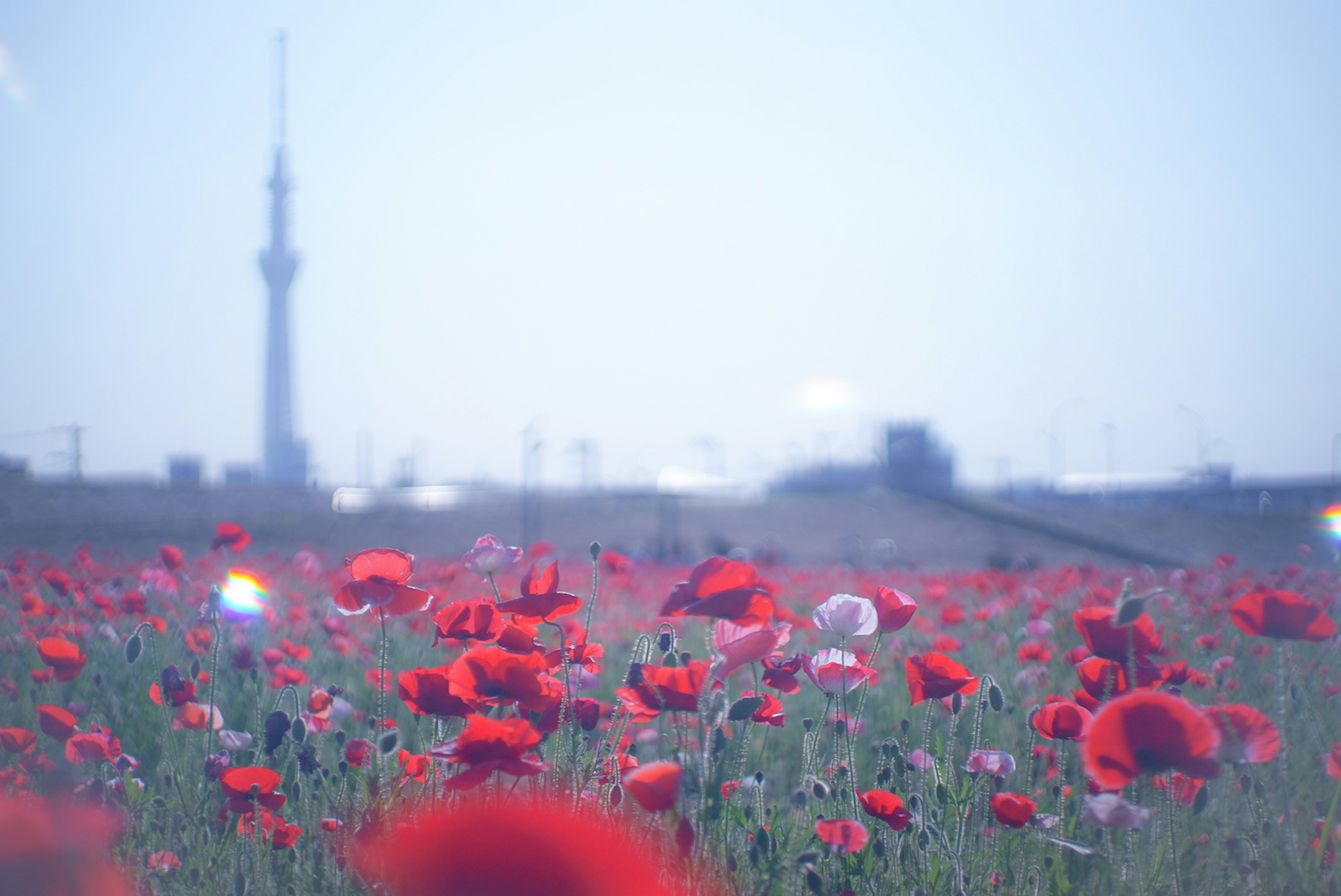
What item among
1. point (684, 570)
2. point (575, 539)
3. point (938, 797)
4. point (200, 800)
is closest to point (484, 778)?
point (938, 797)

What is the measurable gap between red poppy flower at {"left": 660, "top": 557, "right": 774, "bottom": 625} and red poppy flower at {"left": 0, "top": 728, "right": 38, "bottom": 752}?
1.90 metres

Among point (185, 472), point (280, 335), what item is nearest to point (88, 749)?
point (185, 472)

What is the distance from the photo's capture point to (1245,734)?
1.38 meters

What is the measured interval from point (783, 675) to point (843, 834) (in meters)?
0.40

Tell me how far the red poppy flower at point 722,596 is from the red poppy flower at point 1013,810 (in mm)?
614

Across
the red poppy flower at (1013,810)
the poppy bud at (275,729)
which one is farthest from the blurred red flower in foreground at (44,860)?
the red poppy flower at (1013,810)

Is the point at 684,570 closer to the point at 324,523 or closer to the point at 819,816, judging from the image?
the point at 819,816

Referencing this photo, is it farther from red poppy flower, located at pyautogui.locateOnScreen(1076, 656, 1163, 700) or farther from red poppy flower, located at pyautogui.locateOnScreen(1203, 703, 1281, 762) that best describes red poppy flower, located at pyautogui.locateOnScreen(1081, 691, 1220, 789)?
red poppy flower, located at pyautogui.locateOnScreen(1076, 656, 1163, 700)

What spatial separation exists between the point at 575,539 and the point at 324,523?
21.1 feet

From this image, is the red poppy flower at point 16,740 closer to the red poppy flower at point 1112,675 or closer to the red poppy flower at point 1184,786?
the red poppy flower at point 1112,675

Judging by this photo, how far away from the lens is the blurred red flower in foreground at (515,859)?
2.20 feet

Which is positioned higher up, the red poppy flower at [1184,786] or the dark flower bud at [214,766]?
the dark flower bud at [214,766]

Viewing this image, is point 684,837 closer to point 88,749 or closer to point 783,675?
point 783,675

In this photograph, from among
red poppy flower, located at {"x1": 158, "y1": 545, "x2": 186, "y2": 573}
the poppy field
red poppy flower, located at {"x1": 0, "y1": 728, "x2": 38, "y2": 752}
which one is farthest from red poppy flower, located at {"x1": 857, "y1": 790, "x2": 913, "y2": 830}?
red poppy flower, located at {"x1": 158, "y1": 545, "x2": 186, "y2": 573}
